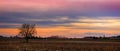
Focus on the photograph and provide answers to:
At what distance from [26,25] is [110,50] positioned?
77.4 meters

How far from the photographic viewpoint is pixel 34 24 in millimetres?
121125

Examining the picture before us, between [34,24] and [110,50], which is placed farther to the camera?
[34,24]

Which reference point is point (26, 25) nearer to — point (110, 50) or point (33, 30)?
point (33, 30)

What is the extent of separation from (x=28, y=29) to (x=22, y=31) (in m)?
2.53

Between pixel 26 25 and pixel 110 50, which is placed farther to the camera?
pixel 26 25

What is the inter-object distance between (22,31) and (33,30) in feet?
14.7

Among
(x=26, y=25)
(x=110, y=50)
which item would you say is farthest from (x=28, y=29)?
(x=110, y=50)

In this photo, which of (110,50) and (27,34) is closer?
(110,50)

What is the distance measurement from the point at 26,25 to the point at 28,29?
6.77 ft

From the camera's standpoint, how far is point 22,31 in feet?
387

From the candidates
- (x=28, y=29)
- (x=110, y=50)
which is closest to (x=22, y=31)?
(x=28, y=29)

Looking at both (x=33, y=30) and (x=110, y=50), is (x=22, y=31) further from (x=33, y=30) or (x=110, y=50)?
(x=110, y=50)

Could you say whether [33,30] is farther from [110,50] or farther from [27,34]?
[110,50]

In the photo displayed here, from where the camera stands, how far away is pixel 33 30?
118 meters
